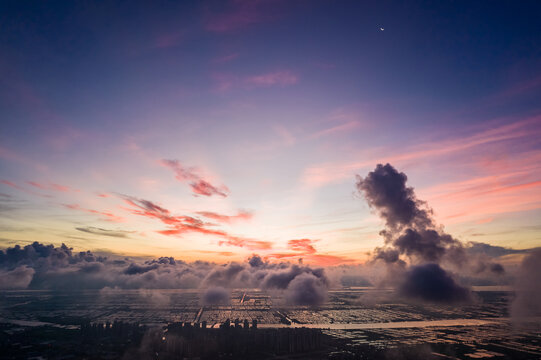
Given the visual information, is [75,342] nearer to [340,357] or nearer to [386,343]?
[340,357]

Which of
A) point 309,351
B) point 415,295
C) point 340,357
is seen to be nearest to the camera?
point 340,357

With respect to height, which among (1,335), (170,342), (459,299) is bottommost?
(1,335)

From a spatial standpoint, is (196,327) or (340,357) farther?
(196,327)

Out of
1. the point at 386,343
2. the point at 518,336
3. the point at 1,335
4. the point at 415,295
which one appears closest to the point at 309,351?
the point at 386,343

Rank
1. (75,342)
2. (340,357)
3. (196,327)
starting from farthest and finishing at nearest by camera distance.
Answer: (196,327) < (75,342) < (340,357)

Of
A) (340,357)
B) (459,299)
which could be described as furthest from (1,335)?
(459,299)

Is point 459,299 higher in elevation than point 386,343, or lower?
higher

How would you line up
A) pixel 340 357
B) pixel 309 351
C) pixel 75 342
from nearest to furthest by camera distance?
pixel 340 357
pixel 309 351
pixel 75 342

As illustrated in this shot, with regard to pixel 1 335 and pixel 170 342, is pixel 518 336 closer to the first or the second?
pixel 170 342

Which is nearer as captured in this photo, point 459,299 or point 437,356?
point 437,356
